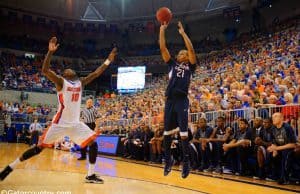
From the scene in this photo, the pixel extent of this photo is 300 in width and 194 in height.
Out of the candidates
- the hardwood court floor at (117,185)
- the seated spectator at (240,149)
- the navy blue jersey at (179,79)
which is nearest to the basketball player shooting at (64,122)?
the hardwood court floor at (117,185)

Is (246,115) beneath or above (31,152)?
A: above

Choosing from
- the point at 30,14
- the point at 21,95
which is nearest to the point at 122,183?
the point at 21,95

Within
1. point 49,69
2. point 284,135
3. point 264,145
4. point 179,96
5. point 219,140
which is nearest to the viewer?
point 179,96

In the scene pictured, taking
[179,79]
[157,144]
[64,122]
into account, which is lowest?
[157,144]

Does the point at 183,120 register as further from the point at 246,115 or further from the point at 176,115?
the point at 246,115

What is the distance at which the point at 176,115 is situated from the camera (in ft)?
23.1

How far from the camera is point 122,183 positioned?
27.8 feet

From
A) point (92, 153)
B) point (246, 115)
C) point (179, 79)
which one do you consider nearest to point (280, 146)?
point (246, 115)

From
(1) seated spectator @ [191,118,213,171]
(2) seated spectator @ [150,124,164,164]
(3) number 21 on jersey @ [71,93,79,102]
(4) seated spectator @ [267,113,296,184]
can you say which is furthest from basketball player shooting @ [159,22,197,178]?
(2) seated spectator @ [150,124,164,164]

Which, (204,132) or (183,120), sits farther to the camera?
(204,132)

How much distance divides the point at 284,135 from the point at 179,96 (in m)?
3.60

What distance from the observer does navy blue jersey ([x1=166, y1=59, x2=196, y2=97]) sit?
6996mm

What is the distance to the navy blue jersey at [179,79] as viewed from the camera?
7.00 m

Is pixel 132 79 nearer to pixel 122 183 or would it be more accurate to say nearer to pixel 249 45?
pixel 249 45
